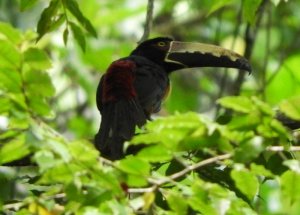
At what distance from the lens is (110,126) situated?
3770 mm

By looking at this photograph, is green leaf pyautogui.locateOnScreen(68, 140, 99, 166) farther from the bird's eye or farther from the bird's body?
the bird's eye

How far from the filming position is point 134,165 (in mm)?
2199

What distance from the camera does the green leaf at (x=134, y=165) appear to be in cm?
219

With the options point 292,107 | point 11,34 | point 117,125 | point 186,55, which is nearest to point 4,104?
point 11,34

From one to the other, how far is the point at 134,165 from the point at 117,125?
153cm

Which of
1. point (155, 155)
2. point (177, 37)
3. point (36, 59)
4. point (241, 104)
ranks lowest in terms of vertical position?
point (177, 37)

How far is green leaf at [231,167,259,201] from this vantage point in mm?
2258

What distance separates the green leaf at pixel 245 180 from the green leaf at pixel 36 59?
563 mm

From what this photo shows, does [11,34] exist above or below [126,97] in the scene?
above

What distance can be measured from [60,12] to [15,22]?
1933 mm

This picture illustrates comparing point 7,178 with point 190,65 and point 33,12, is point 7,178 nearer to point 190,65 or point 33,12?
point 190,65

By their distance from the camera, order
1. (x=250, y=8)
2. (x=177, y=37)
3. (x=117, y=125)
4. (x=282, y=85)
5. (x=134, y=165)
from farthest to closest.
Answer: (x=177, y=37), (x=282, y=85), (x=117, y=125), (x=250, y=8), (x=134, y=165)

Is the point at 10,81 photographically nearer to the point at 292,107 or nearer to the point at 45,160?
the point at 45,160

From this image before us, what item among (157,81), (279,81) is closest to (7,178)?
(157,81)
